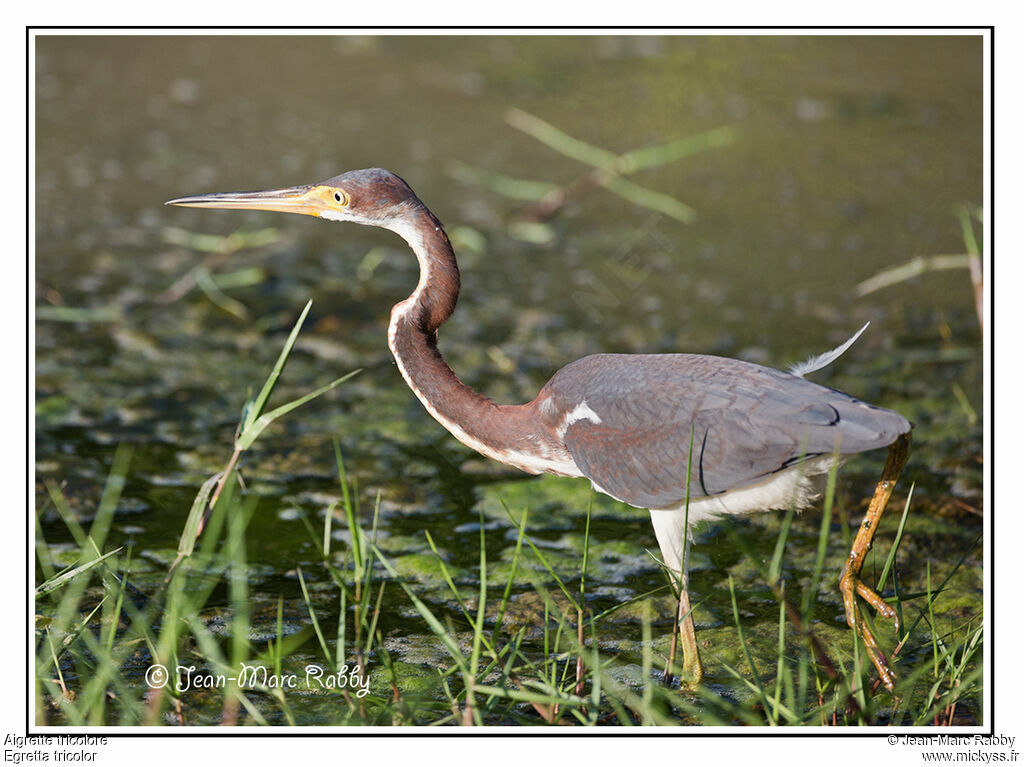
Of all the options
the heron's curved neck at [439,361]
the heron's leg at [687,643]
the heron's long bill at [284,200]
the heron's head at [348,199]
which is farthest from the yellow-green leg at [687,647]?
the heron's long bill at [284,200]

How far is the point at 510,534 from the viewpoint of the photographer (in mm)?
4062

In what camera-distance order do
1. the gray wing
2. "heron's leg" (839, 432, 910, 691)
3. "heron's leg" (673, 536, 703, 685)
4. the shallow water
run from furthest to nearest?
1. the shallow water
2. "heron's leg" (673, 536, 703, 685)
3. "heron's leg" (839, 432, 910, 691)
4. the gray wing

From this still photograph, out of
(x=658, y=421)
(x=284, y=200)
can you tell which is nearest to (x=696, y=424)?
(x=658, y=421)

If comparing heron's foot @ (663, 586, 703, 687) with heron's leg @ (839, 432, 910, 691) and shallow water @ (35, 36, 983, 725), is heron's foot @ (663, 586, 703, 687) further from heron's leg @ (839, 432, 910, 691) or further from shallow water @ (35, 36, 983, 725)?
heron's leg @ (839, 432, 910, 691)

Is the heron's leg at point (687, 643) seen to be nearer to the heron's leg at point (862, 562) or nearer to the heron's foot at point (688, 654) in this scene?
the heron's foot at point (688, 654)

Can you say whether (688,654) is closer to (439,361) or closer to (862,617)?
(862,617)

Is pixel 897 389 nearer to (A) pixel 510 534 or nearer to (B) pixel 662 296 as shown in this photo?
(B) pixel 662 296

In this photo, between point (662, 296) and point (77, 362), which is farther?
point (662, 296)

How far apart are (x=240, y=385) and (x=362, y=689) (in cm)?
224

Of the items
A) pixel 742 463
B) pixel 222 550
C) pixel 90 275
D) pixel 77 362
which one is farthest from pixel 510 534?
pixel 90 275

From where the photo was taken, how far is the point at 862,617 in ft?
10.2

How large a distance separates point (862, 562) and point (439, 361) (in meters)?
1.27

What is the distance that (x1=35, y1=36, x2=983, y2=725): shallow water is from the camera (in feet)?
13.4

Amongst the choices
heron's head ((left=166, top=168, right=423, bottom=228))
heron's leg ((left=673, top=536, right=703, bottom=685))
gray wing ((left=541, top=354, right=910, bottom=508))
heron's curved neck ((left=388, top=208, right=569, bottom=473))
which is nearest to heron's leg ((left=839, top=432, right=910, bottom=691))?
gray wing ((left=541, top=354, right=910, bottom=508))
